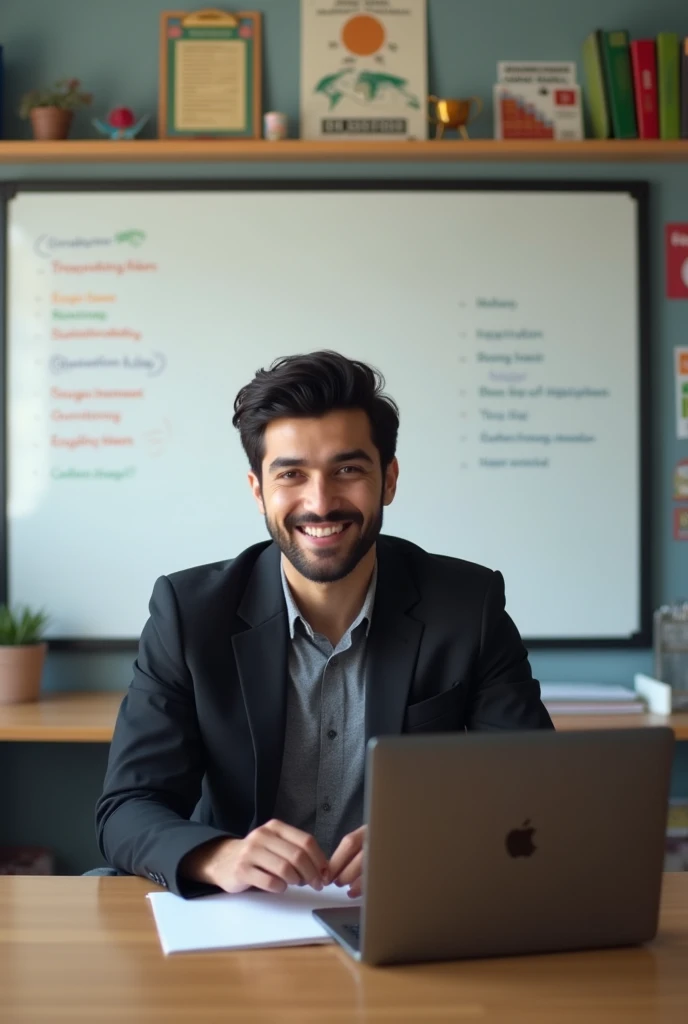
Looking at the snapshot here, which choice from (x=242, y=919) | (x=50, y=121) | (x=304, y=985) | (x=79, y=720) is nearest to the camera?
(x=304, y=985)

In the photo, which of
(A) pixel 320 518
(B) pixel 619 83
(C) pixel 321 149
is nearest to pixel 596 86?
(B) pixel 619 83

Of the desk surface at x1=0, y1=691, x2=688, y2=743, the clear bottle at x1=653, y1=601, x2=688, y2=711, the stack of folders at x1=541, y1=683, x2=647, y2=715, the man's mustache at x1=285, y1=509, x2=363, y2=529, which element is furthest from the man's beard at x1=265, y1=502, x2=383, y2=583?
the clear bottle at x1=653, y1=601, x2=688, y2=711

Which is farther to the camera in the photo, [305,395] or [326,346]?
[326,346]

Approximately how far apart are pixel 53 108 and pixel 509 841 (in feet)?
8.40

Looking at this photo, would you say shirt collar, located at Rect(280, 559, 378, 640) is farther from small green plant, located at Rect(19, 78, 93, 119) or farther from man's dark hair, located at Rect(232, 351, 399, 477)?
small green plant, located at Rect(19, 78, 93, 119)

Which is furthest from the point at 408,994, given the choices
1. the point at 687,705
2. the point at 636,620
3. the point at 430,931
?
the point at 636,620

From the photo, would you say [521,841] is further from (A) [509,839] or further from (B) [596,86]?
(B) [596,86]

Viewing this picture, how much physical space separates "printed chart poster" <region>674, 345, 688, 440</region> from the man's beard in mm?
1595

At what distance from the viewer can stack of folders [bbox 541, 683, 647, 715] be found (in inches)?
109

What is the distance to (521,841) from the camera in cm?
108

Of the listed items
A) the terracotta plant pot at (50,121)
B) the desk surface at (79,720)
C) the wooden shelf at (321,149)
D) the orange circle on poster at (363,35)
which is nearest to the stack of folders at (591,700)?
the desk surface at (79,720)

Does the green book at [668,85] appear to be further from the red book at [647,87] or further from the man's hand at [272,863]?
the man's hand at [272,863]

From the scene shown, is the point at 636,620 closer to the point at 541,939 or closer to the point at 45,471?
the point at 45,471

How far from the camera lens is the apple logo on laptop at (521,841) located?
3.54 ft
